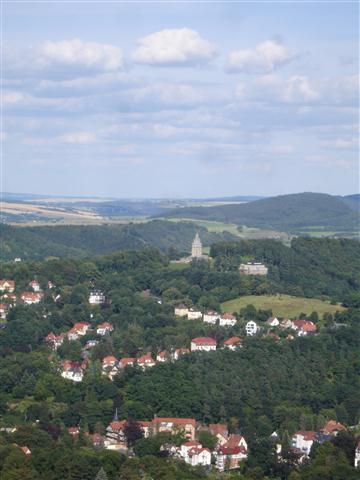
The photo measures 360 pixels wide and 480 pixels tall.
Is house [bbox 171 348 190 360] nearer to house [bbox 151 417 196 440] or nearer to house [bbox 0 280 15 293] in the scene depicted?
house [bbox 151 417 196 440]

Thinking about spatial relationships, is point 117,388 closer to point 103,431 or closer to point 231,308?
point 103,431

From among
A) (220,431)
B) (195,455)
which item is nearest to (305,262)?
(220,431)

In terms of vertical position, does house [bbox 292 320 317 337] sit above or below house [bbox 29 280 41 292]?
below

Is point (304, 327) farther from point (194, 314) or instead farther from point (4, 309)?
point (4, 309)

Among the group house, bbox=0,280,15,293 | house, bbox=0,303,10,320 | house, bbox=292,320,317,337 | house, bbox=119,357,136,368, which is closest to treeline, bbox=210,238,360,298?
house, bbox=292,320,317,337

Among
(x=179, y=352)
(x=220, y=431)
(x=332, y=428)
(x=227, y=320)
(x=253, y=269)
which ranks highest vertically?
(x=253, y=269)
